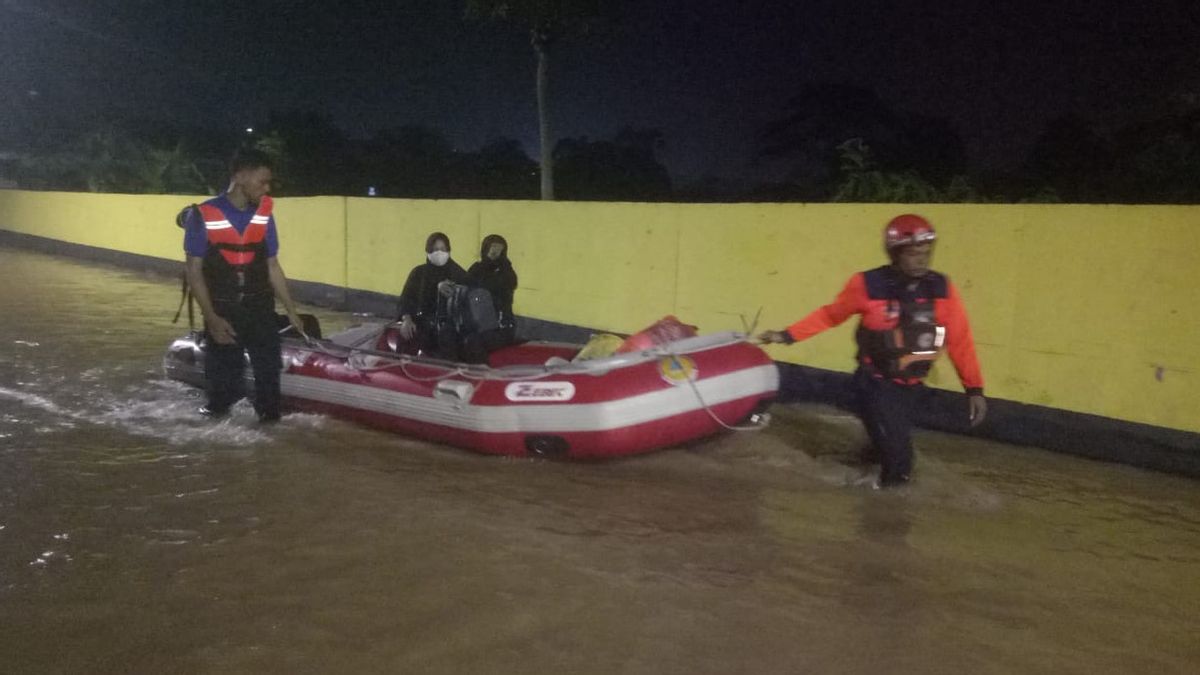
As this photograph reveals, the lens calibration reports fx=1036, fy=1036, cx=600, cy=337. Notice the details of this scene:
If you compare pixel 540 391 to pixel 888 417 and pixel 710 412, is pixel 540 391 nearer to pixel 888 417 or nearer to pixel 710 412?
pixel 710 412

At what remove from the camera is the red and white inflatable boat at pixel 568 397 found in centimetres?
580

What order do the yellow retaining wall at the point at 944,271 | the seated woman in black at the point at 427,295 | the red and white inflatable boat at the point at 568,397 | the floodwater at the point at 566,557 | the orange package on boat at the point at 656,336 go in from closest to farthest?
1. the floodwater at the point at 566,557
2. the red and white inflatable boat at the point at 568,397
3. the yellow retaining wall at the point at 944,271
4. the orange package on boat at the point at 656,336
5. the seated woman in black at the point at 427,295

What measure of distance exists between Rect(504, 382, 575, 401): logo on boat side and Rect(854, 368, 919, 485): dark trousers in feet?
5.20

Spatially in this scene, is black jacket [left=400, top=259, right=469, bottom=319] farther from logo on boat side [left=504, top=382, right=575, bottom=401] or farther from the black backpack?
logo on boat side [left=504, top=382, right=575, bottom=401]

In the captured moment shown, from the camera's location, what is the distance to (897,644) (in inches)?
146

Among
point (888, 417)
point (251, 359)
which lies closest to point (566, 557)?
point (888, 417)

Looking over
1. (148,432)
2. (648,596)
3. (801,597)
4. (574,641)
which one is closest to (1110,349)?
(801,597)

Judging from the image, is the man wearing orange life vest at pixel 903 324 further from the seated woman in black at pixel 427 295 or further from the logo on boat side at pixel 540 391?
the seated woman in black at pixel 427 295

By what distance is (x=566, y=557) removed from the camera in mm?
4543

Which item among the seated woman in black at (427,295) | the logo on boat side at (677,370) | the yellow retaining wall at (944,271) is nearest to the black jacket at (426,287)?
the seated woman in black at (427,295)

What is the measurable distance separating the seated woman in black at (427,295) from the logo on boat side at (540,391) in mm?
1377

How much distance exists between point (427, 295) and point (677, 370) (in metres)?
2.27

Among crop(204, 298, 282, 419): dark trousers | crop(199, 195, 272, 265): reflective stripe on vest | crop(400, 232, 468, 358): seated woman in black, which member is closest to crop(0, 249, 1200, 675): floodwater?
crop(204, 298, 282, 419): dark trousers

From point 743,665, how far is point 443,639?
3.44ft
